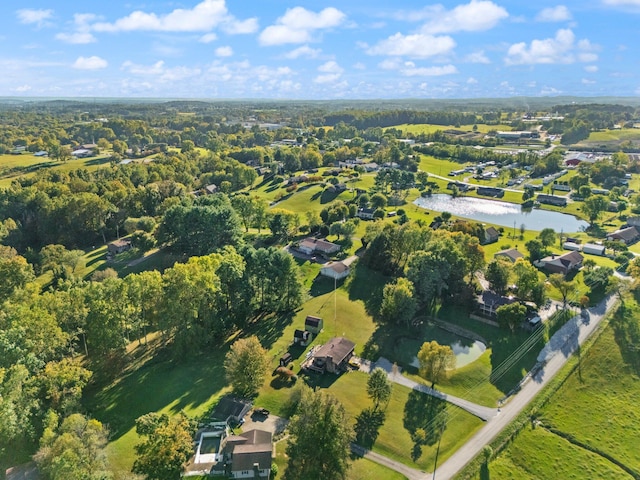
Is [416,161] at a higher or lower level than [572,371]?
higher

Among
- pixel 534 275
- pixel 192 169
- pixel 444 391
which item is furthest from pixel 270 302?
pixel 192 169

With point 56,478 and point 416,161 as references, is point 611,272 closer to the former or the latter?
point 56,478

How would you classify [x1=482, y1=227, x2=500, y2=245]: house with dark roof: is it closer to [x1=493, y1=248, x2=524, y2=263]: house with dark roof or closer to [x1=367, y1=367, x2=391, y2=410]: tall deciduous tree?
[x1=493, y1=248, x2=524, y2=263]: house with dark roof

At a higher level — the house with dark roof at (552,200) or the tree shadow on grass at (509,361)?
the house with dark roof at (552,200)

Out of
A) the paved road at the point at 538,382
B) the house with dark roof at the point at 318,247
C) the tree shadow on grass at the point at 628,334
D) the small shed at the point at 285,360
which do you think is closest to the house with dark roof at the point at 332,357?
the small shed at the point at 285,360

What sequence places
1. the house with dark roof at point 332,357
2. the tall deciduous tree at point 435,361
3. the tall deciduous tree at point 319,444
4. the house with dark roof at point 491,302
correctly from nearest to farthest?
the tall deciduous tree at point 319,444, the tall deciduous tree at point 435,361, the house with dark roof at point 332,357, the house with dark roof at point 491,302

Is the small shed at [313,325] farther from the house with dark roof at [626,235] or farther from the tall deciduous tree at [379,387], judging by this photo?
the house with dark roof at [626,235]

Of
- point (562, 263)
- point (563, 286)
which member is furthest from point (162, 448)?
point (562, 263)

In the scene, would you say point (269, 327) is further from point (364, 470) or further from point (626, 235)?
point (626, 235)
